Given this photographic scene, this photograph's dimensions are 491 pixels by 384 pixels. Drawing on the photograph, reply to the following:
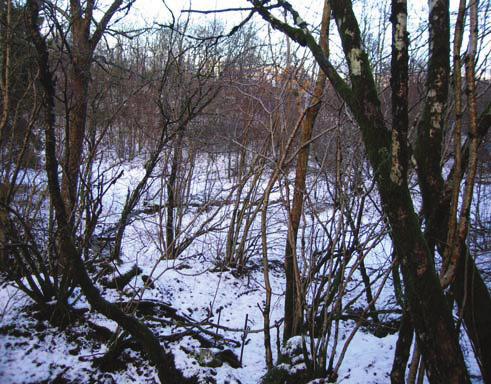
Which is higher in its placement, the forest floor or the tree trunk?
the tree trunk

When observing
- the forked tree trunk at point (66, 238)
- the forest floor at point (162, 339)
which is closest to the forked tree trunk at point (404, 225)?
the forest floor at point (162, 339)

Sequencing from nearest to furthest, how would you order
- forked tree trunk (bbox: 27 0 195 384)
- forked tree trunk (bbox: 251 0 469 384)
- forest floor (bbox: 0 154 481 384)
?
forked tree trunk (bbox: 251 0 469 384)
forked tree trunk (bbox: 27 0 195 384)
forest floor (bbox: 0 154 481 384)

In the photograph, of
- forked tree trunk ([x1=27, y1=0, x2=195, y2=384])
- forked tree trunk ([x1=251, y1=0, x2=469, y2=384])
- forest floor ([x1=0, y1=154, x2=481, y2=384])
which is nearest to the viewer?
forked tree trunk ([x1=251, y1=0, x2=469, y2=384])

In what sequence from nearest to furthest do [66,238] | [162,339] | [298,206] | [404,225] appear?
[404,225]
[66,238]
[162,339]
[298,206]

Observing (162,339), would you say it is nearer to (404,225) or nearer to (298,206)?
(298,206)

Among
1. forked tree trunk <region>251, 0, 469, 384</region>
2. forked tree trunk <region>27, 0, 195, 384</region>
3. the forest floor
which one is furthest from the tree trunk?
forked tree trunk <region>251, 0, 469, 384</region>

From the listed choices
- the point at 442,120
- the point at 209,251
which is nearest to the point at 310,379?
the point at 442,120

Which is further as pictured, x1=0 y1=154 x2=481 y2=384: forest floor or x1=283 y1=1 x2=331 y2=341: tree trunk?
x1=283 y1=1 x2=331 y2=341: tree trunk

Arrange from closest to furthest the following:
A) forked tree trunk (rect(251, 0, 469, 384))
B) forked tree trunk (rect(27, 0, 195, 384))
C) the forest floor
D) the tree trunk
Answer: forked tree trunk (rect(251, 0, 469, 384))
forked tree trunk (rect(27, 0, 195, 384))
the forest floor
the tree trunk

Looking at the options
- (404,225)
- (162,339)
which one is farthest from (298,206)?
(404,225)

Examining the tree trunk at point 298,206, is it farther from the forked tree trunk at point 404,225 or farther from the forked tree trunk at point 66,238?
the forked tree trunk at point 404,225

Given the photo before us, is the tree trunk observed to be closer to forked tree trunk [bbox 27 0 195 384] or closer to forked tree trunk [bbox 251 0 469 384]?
forked tree trunk [bbox 27 0 195 384]

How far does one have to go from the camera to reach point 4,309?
341 cm

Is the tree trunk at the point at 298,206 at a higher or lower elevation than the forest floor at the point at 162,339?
higher
